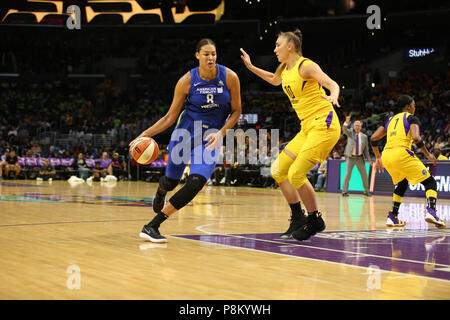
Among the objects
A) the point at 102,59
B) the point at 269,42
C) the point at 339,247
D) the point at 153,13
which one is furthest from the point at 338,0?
the point at 339,247

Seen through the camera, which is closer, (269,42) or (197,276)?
(197,276)

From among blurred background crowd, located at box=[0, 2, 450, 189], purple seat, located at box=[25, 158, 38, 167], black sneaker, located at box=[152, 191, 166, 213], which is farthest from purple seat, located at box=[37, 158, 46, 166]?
black sneaker, located at box=[152, 191, 166, 213]

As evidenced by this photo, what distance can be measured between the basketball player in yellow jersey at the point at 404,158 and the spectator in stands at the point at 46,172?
18.4 m

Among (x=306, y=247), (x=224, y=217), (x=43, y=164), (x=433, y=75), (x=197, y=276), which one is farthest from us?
(x=433, y=75)

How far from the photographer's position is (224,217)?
9172mm

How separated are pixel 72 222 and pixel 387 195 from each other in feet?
37.8

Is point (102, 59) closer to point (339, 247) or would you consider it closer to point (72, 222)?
point (72, 222)

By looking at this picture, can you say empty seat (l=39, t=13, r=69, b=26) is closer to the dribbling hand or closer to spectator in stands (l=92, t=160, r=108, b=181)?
spectator in stands (l=92, t=160, r=108, b=181)

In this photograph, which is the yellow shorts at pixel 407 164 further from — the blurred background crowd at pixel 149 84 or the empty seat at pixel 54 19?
the empty seat at pixel 54 19

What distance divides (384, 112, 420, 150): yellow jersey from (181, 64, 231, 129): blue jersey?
10.8 ft

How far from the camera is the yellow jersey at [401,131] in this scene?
8.44 m

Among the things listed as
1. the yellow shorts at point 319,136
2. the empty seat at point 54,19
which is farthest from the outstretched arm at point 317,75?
the empty seat at point 54,19

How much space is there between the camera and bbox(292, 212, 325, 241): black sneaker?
20.4 ft

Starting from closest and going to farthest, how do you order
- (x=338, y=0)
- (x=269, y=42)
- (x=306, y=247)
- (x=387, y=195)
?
(x=306, y=247) < (x=387, y=195) < (x=338, y=0) < (x=269, y=42)
